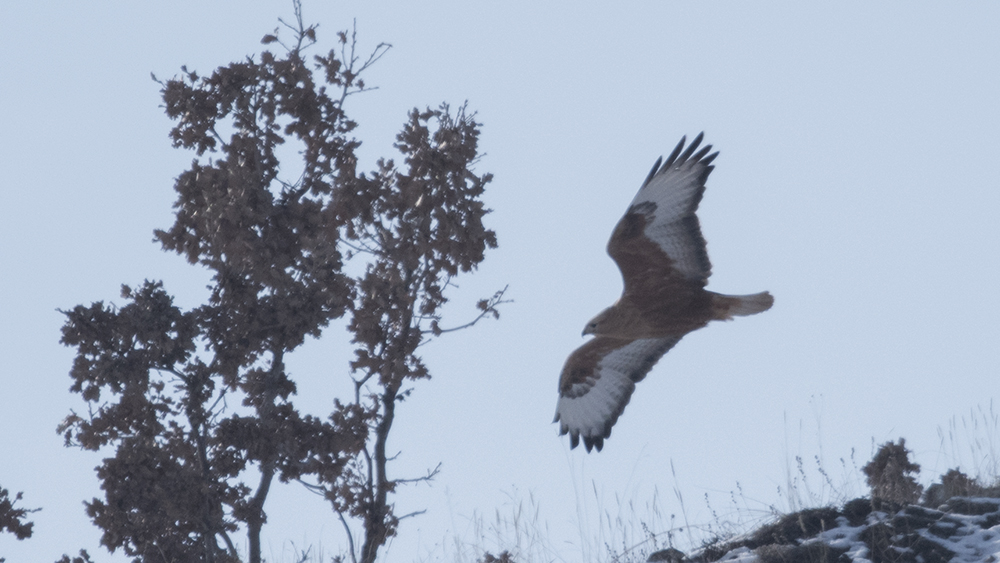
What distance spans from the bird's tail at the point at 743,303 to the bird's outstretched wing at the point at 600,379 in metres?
1.38

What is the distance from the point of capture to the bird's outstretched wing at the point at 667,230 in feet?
27.7

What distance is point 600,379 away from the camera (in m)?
10.0

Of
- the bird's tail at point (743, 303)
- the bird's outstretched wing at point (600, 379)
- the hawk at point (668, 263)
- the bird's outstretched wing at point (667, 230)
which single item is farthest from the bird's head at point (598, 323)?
the bird's outstretched wing at point (600, 379)

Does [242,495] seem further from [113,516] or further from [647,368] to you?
[647,368]

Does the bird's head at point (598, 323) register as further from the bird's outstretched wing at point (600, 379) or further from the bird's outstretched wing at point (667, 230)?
the bird's outstretched wing at point (600, 379)

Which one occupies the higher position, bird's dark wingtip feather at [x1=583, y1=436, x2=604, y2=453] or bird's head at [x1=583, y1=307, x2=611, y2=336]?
bird's head at [x1=583, y1=307, x2=611, y2=336]

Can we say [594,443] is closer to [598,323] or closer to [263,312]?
[598,323]

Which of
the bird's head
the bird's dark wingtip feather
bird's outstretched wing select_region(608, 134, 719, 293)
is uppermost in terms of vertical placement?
bird's outstretched wing select_region(608, 134, 719, 293)

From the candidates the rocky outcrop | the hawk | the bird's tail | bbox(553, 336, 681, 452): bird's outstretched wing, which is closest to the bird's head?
the hawk

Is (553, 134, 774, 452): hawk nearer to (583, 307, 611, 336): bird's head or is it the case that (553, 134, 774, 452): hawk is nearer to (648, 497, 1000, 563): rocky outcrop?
(583, 307, 611, 336): bird's head

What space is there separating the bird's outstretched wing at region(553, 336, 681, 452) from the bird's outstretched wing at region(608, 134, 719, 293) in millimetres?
1375

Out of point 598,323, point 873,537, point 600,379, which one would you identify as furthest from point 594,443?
point 873,537

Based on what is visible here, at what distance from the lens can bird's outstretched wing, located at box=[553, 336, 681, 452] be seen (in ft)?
32.1

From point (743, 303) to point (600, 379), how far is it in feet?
6.81
